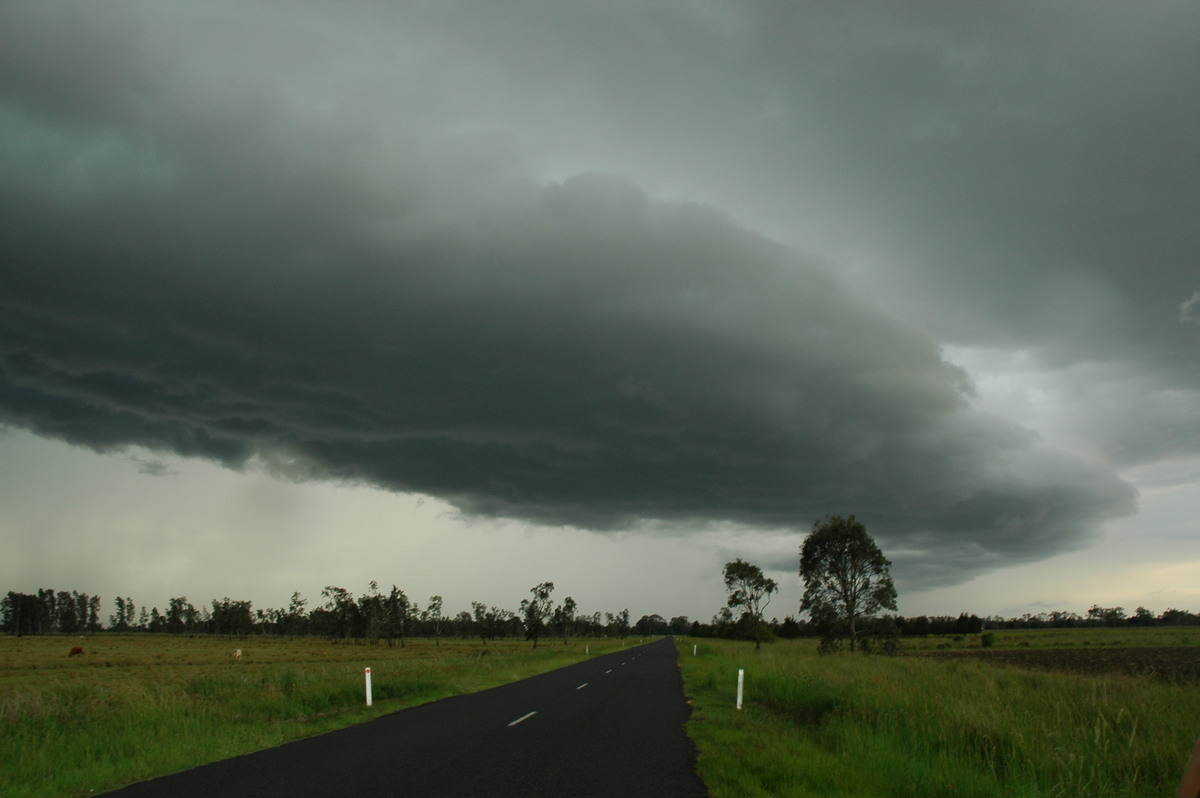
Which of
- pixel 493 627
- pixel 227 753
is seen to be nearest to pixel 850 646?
pixel 227 753

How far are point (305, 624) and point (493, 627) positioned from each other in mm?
53836

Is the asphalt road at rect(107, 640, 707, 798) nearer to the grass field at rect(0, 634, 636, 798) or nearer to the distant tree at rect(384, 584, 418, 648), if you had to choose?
the grass field at rect(0, 634, 636, 798)

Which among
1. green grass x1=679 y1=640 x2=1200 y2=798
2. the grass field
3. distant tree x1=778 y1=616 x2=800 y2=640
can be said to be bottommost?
distant tree x1=778 y1=616 x2=800 y2=640

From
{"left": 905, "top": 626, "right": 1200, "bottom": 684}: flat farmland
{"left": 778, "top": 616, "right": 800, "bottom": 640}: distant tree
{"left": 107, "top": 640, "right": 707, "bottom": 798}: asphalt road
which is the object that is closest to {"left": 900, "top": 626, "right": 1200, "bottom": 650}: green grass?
{"left": 905, "top": 626, "right": 1200, "bottom": 684}: flat farmland

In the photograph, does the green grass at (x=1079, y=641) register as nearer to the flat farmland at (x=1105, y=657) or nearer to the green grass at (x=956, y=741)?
the flat farmland at (x=1105, y=657)

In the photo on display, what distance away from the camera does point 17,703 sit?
48.5 ft

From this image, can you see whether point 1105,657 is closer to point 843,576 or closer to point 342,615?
point 843,576

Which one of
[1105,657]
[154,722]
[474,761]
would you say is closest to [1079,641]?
[1105,657]

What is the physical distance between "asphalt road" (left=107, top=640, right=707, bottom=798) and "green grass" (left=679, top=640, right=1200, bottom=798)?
968mm

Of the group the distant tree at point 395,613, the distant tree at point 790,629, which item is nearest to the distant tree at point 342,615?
the distant tree at point 395,613

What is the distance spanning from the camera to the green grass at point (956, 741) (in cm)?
973

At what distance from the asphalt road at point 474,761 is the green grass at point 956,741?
0.97 metres

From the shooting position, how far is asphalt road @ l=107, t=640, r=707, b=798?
9398mm

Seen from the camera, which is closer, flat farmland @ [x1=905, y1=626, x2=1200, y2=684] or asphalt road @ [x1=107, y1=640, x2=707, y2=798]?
asphalt road @ [x1=107, y1=640, x2=707, y2=798]
